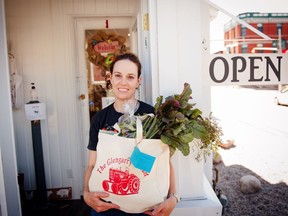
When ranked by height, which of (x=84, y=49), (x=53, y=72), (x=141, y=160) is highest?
(x=84, y=49)

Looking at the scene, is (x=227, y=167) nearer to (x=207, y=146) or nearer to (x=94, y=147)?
(x=207, y=146)

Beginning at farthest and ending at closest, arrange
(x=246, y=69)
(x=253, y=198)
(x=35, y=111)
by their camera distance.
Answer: (x=253, y=198) → (x=35, y=111) → (x=246, y=69)

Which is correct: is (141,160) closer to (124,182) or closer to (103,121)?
(124,182)

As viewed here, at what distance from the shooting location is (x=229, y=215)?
3.27 metres

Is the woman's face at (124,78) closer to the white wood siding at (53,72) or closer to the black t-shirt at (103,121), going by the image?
the black t-shirt at (103,121)

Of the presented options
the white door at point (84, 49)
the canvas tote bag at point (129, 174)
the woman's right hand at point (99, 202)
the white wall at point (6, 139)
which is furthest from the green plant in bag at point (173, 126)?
the white door at point (84, 49)

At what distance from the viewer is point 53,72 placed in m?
3.27

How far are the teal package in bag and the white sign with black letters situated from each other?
908 mm

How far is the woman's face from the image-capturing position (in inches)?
58.5

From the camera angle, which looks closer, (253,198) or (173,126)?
(173,126)

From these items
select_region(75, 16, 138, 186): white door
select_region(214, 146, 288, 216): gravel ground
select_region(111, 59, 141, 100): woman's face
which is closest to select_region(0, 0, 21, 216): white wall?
select_region(111, 59, 141, 100): woman's face

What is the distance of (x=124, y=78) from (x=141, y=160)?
1.72 ft

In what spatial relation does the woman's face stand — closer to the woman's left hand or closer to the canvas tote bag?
the canvas tote bag

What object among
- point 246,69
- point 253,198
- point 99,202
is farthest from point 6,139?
point 253,198
